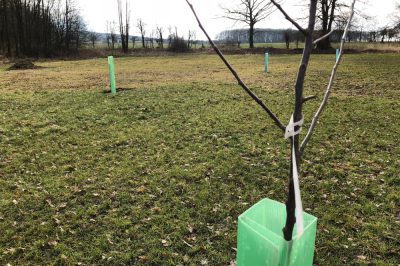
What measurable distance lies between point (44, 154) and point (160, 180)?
7.62 ft

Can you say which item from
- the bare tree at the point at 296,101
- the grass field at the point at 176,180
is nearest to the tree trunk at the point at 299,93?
the bare tree at the point at 296,101

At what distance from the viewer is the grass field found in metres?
3.20

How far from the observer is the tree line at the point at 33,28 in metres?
37.8

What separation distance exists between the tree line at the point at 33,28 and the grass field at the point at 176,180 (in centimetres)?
3485

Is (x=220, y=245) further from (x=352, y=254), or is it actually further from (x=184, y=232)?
(x=352, y=254)

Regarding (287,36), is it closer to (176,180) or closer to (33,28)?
(33,28)

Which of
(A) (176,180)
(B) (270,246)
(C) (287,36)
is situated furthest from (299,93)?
(C) (287,36)

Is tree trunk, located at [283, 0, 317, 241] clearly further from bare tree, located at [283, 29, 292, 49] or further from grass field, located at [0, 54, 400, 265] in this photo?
bare tree, located at [283, 29, 292, 49]

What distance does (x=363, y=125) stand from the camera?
269 inches

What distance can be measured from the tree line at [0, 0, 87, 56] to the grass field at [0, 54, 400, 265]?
34846 mm

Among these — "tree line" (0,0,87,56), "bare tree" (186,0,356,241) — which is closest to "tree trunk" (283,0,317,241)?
"bare tree" (186,0,356,241)

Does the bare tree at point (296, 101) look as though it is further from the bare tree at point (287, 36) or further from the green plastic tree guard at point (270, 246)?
the bare tree at point (287, 36)

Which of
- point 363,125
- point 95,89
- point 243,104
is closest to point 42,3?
point 95,89

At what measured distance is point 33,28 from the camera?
1633 inches
